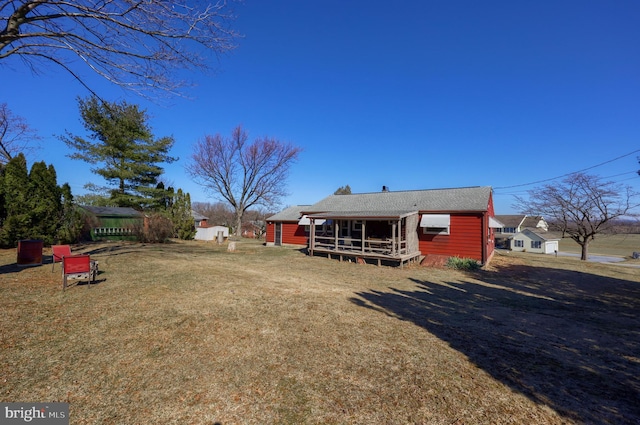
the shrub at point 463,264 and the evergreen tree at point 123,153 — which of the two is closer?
the shrub at point 463,264

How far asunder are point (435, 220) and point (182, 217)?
23170 millimetres

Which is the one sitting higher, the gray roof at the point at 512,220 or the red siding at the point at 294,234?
the gray roof at the point at 512,220

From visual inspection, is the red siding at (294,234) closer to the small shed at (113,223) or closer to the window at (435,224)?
the window at (435,224)

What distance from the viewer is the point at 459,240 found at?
16.8m

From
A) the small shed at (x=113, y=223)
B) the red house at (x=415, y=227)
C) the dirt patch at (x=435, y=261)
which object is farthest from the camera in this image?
the small shed at (x=113, y=223)

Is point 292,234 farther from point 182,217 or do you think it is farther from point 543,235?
point 543,235

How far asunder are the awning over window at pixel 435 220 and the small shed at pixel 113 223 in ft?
72.7

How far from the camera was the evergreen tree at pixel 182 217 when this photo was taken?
87.1 feet

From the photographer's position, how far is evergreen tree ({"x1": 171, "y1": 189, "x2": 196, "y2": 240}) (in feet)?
87.1

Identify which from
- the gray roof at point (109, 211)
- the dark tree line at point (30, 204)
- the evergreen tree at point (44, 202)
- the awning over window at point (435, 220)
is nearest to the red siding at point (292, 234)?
the awning over window at point (435, 220)

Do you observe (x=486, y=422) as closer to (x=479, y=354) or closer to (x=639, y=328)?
(x=479, y=354)

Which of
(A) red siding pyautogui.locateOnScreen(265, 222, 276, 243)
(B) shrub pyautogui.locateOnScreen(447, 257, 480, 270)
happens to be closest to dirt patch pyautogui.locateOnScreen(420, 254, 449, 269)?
(B) shrub pyautogui.locateOnScreen(447, 257, 480, 270)

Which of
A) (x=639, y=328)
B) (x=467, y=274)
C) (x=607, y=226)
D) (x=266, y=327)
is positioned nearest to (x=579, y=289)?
(x=467, y=274)

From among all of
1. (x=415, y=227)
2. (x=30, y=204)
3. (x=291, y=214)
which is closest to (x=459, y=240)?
(x=415, y=227)
